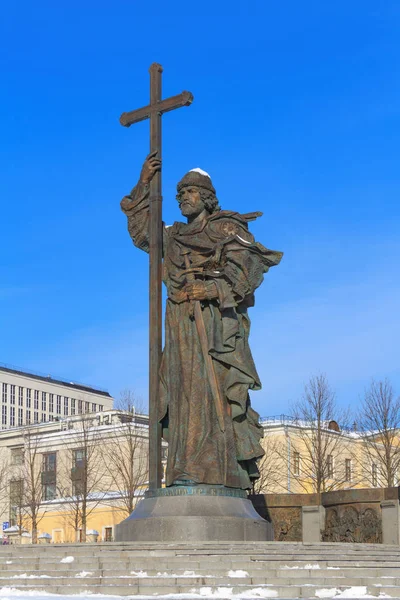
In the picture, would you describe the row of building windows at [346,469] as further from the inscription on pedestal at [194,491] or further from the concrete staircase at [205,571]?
the concrete staircase at [205,571]

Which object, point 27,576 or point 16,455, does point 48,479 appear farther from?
point 27,576

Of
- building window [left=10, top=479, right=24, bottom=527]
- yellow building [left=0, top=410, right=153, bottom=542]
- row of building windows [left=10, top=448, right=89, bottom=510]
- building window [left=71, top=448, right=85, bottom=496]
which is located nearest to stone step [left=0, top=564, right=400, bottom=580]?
yellow building [left=0, top=410, right=153, bottom=542]

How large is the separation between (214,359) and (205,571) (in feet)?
17.1

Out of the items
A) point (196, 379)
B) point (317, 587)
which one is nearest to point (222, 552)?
point (317, 587)

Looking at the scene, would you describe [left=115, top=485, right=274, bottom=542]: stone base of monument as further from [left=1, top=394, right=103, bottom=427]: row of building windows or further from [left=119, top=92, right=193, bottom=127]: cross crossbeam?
[left=1, top=394, right=103, bottom=427]: row of building windows

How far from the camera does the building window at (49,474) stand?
57000 mm

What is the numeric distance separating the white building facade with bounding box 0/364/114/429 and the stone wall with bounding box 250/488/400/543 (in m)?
85.8

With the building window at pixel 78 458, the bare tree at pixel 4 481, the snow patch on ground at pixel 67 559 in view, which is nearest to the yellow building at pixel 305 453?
the building window at pixel 78 458

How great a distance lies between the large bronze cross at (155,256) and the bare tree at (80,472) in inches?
1271

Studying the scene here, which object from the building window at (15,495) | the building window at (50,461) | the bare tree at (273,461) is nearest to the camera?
the bare tree at (273,461)

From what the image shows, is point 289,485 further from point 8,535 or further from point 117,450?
point 8,535

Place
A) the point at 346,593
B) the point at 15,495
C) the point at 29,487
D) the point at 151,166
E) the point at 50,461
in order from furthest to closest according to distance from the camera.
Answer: the point at 50,461 < the point at 15,495 < the point at 29,487 < the point at 151,166 < the point at 346,593

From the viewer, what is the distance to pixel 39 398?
10900cm

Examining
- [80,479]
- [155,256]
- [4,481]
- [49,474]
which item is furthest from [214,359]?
[4,481]
